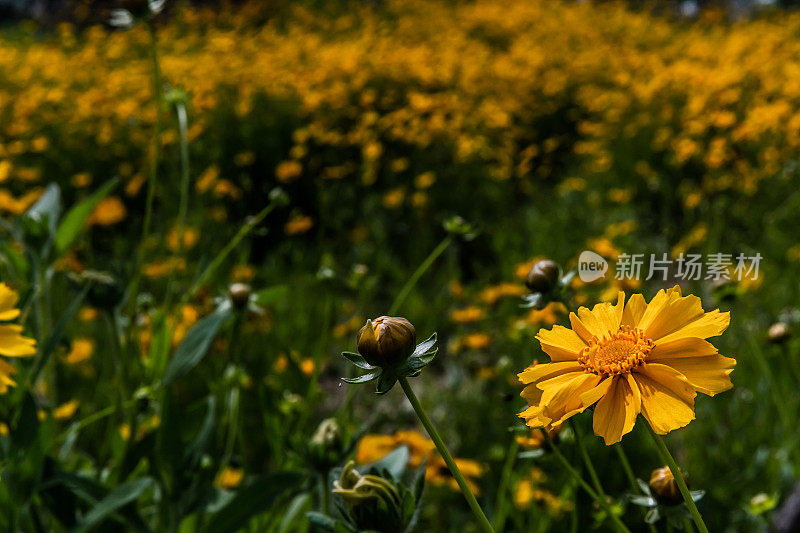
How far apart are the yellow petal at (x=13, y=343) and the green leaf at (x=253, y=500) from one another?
0.28 meters

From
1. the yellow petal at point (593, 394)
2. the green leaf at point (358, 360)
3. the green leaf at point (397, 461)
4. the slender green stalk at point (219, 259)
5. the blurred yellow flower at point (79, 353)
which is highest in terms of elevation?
the yellow petal at point (593, 394)

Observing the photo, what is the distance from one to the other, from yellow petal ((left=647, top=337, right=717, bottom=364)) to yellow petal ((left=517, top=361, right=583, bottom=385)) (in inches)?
1.5

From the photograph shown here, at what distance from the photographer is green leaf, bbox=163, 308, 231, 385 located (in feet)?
2.62

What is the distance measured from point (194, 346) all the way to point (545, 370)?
1.74ft

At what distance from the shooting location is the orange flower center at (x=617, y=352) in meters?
0.37

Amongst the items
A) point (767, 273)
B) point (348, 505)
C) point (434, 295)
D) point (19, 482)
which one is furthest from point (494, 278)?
point (348, 505)

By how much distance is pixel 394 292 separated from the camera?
203 centimetres

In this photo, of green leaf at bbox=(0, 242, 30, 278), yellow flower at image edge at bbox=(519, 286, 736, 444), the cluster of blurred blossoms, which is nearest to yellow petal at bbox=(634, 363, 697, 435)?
yellow flower at image edge at bbox=(519, 286, 736, 444)

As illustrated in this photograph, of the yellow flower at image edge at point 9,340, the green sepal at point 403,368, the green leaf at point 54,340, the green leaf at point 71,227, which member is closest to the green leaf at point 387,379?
the green sepal at point 403,368

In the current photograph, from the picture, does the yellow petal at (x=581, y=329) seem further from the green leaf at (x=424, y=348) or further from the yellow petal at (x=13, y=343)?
the yellow petal at (x=13, y=343)

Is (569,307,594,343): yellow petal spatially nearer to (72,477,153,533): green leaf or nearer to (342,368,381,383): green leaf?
(342,368,381,383): green leaf

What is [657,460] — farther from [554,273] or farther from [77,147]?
[77,147]

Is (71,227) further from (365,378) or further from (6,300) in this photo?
(365,378)

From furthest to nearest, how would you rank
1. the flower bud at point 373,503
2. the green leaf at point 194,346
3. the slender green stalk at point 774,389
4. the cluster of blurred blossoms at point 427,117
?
the cluster of blurred blossoms at point 427,117 < the slender green stalk at point 774,389 < the green leaf at point 194,346 < the flower bud at point 373,503
